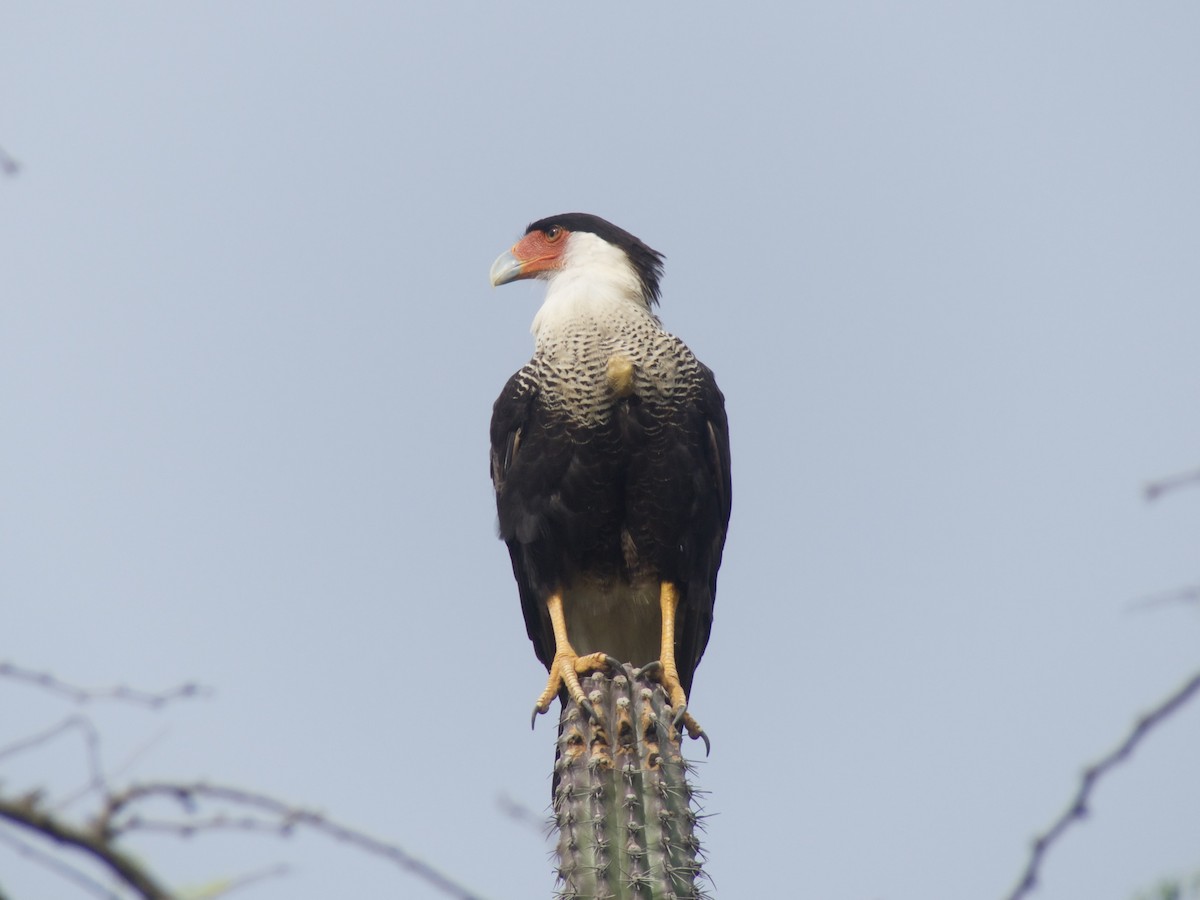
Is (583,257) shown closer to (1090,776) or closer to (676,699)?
(676,699)

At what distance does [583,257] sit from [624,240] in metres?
0.19

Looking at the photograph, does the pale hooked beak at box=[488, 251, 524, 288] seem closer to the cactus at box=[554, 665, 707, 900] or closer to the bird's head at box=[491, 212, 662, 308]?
the bird's head at box=[491, 212, 662, 308]

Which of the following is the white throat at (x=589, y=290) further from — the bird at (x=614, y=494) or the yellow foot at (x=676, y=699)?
the yellow foot at (x=676, y=699)

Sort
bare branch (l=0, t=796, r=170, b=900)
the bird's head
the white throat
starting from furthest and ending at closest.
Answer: the bird's head, the white throat, bare branch (l=0, t=796, r=170, b=900)

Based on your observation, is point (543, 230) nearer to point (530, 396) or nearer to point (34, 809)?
point (530, 396)

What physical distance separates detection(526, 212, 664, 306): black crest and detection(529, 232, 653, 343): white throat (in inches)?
1.1

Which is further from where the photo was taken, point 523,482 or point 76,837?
point 523,482

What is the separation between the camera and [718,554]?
533cm

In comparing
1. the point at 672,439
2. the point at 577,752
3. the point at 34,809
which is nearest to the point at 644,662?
the point at 672,439

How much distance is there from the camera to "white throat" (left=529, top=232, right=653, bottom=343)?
18.3ft

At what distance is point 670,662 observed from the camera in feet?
16.1

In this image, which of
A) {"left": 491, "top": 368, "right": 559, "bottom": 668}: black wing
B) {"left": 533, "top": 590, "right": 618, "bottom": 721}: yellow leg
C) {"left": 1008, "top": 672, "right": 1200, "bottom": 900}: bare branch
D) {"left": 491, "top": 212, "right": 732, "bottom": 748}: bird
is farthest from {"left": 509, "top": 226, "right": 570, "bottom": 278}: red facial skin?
{"left": 1008, "top": 672, "right": 1200, "bottom": 900}: bare branch

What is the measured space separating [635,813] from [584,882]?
0.22m

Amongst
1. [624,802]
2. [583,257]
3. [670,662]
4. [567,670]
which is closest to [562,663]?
[567,670]
